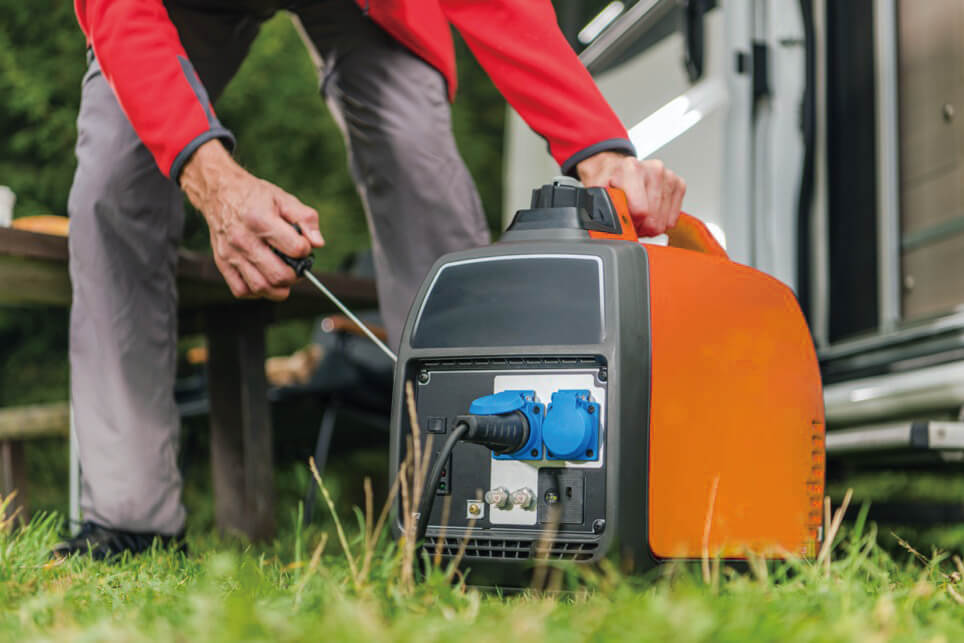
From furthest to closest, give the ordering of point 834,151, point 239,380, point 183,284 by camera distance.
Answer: point 834,151, point 239,380, point 183,284

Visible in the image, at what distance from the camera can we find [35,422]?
266 centimetres

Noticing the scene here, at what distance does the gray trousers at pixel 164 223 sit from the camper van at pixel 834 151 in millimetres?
688

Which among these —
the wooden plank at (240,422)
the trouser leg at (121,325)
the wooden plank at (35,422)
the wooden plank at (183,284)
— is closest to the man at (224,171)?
the trouser leg at (121,325)

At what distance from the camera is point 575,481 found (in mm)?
1079

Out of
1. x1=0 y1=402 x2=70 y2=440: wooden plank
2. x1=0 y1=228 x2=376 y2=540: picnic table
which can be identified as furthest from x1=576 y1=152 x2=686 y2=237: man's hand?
x1=0 y1=402 x2=70 y2=440: wooden plank

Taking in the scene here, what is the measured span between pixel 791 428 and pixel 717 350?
0.15 m

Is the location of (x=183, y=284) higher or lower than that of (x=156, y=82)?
lower

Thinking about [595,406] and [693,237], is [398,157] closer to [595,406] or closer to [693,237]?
[693,237]

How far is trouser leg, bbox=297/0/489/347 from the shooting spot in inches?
66.2

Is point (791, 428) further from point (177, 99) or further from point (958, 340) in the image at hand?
point (177, 99)

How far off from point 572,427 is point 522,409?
6 cm

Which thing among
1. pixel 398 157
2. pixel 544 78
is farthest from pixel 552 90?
pixel 398 157

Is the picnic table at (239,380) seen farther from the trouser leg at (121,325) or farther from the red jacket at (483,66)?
the red jacket at (483,66)

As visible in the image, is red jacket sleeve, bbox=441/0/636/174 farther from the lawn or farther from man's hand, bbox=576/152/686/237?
the lawn
